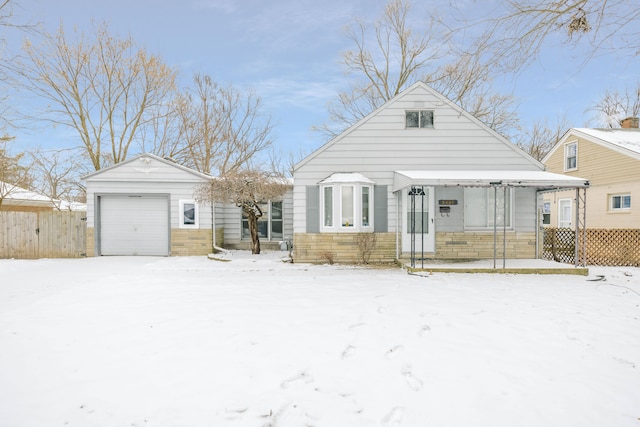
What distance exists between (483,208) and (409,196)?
2.63 m

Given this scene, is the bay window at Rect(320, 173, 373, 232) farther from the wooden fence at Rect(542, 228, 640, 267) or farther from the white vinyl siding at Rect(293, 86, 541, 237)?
the wooden fence at Rect(542, 228, 640, 267)

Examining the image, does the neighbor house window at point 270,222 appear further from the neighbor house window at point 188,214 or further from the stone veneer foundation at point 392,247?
the stone veneer foundation at point 392,247

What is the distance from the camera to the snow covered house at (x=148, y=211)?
46.0ft

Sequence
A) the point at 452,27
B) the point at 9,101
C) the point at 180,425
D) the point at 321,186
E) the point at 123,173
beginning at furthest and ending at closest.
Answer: the point at 123,173, the point at 321,186, the point at 9,101, the point at 452,27, the point at 180,425

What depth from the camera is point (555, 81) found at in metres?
5.05

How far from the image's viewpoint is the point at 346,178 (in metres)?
11.4

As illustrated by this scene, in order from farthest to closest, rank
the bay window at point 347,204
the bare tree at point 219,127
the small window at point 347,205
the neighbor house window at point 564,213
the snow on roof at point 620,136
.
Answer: the bare tree at point 219,127 → the neighbor house window at point 564,213 → the snow on roof at point 620,136 → the small window at point 347,205 → the bay window at point 347,204

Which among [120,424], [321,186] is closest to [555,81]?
[120,424]

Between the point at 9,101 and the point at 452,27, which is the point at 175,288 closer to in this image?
the point at 9,101

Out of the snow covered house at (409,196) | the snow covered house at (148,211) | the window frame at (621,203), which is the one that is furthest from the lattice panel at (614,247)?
the snow covered house at (148,211)

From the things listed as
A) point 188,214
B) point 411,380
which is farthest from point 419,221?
point 188,214

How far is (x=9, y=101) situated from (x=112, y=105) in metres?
14.2

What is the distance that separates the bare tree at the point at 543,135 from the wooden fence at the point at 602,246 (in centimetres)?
2014

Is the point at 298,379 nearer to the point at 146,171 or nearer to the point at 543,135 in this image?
the point at 146,171
